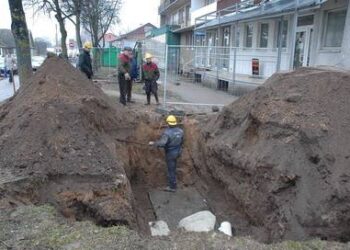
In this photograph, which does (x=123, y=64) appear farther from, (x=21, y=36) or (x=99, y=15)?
(x=99, y=15)

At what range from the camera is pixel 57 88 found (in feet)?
28.2

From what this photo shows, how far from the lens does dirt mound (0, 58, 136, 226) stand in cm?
602

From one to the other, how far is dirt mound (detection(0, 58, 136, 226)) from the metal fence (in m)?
4.60

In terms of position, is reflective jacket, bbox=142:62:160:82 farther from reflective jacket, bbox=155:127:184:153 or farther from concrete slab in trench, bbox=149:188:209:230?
concrete slab in trench, bbox=149:188:209:230

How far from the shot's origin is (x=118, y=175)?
675 centimetres

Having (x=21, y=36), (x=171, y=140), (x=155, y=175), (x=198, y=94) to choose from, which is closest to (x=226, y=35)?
(x=198, y=94)

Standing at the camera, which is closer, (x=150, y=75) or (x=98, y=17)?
(x=150, y=75)

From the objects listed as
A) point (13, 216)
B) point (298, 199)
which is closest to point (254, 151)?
point (298, 199)

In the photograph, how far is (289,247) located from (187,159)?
18.4 feet

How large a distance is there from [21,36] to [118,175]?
687cm

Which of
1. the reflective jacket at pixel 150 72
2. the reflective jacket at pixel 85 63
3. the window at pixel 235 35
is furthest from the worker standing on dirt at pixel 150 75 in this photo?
the window at pixel 235 35

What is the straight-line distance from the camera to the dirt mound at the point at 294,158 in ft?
19.7

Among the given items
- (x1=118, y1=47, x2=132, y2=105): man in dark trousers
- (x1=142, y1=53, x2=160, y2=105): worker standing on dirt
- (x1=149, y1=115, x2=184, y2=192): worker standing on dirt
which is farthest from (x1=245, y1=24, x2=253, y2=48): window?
(x1=149, y1=115, x2=184, y2=192): worker standing on dirt

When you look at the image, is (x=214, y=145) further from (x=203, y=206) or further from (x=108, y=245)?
(x=108, y=245)
